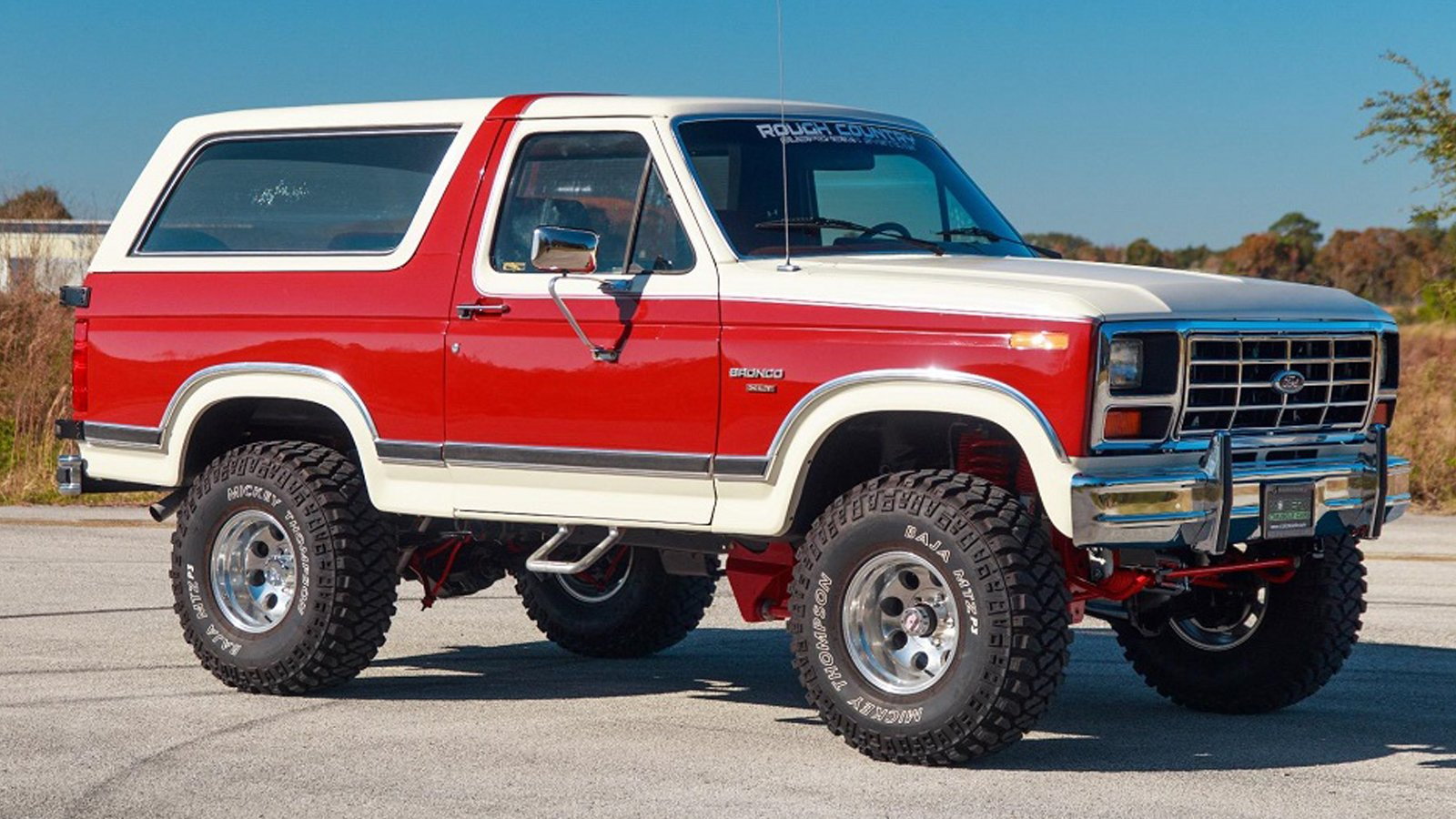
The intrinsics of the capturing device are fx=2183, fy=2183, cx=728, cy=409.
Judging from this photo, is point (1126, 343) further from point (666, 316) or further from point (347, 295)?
point (347, 295)

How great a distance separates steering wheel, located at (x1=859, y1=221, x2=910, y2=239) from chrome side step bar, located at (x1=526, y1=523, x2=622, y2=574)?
57.1 inches

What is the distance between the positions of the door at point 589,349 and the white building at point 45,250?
13.1 metres

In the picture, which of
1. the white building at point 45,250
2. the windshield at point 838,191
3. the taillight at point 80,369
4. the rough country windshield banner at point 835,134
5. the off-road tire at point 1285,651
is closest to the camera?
the windshield at point 838,191

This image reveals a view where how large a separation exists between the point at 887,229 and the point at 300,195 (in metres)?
2.46

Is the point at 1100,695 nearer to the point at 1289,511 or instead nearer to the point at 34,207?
the point at 1289,511

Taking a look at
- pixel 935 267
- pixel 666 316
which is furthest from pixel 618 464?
pixel 935 267

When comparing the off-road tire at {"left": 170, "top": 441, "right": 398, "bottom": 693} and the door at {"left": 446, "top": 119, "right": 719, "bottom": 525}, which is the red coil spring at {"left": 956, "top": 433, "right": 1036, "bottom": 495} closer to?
the door at {"left": 446, "top": 119, "right": 719, "bottom": 525}

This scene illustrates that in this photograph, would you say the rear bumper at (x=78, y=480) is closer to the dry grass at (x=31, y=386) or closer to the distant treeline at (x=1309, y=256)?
the dry grass at (x=31, y=386)

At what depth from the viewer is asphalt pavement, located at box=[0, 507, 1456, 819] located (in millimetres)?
6629

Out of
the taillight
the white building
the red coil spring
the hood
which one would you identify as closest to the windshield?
the hood

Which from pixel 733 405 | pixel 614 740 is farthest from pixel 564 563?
pixel 733 405

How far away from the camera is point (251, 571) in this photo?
884cm

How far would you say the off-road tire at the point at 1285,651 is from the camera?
8.19 m

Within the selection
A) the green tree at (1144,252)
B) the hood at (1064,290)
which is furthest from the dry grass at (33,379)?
the green tree at (1144,252)
